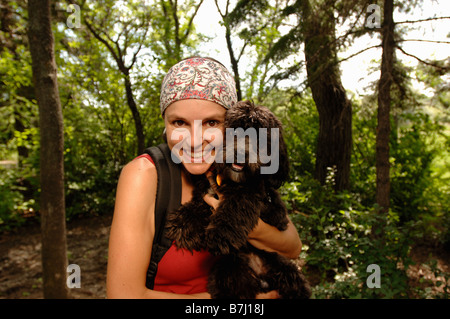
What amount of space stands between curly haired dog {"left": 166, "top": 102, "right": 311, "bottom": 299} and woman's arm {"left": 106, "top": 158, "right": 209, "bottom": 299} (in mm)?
230

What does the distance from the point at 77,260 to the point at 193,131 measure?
586cm

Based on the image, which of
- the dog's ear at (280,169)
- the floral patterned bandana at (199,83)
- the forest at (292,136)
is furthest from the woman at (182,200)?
the forest at (292,136)

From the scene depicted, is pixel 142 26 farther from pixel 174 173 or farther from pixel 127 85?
pixel 174 173

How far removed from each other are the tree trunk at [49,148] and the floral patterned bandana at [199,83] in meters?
2.32

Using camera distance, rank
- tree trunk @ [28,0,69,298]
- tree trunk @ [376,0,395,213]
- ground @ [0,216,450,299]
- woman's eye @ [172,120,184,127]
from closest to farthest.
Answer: woman's eye @ [172,120,184,127] → tree trunk @ [28,0,69,298] → tree trunk @ [376,0,395,213] → ground @ [0,216,450,299]

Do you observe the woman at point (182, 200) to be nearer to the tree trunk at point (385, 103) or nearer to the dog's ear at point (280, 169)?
the dog's ear at point (280, 169)

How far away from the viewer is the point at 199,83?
150 cm

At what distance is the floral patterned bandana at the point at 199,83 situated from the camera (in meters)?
1.49

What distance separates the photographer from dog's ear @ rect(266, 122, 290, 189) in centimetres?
181

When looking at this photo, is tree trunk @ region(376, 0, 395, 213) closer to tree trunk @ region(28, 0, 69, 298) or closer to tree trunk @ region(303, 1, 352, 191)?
tree trunk @ region(303, 1, 352, 191)

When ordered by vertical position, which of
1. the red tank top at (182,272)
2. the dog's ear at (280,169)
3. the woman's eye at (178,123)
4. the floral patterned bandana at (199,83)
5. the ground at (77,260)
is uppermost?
the floral patterned bandana at (199,83)

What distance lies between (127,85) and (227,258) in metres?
7.07

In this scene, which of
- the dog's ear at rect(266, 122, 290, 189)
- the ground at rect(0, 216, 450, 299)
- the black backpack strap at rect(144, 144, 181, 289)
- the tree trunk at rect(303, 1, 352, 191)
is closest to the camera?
the black backpack strap at rect(144, 144, 181, 289)

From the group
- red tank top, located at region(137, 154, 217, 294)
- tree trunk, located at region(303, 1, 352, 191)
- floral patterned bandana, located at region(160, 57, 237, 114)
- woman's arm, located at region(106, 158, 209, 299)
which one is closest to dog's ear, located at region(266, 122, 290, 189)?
floral patterned bandana, located at region(160, 57, 237, 114)
